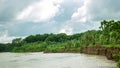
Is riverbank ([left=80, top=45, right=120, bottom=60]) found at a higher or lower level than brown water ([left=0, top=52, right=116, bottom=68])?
higher

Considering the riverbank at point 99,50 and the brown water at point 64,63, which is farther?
the riverbank at point 99,50

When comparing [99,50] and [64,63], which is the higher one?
[99,50]

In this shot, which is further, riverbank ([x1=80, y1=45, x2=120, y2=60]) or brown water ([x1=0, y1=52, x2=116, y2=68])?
riverbank ([x1=80, y1=45, x2=120, y2=60])

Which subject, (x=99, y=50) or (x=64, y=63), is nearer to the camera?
(x=64, y=63)

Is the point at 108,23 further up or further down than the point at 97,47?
further up

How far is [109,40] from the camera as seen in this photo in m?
97.4

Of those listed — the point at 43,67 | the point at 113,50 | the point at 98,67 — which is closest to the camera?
the point at 98,67

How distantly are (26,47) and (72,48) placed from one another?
59.7 m

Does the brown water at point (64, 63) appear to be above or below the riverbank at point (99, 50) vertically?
below

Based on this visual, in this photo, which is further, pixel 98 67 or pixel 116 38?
pixel 116 38

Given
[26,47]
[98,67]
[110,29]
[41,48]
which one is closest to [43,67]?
[98,67]

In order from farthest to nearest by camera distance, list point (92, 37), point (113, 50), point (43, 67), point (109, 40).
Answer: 1. point (92, 37)
2. point (109, 40)
3. point (113, 50)
4. point (43, 67)

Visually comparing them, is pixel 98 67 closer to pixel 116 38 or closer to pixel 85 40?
pixel 116 38

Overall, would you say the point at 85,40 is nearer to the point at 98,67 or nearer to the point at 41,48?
the point at 41,48
